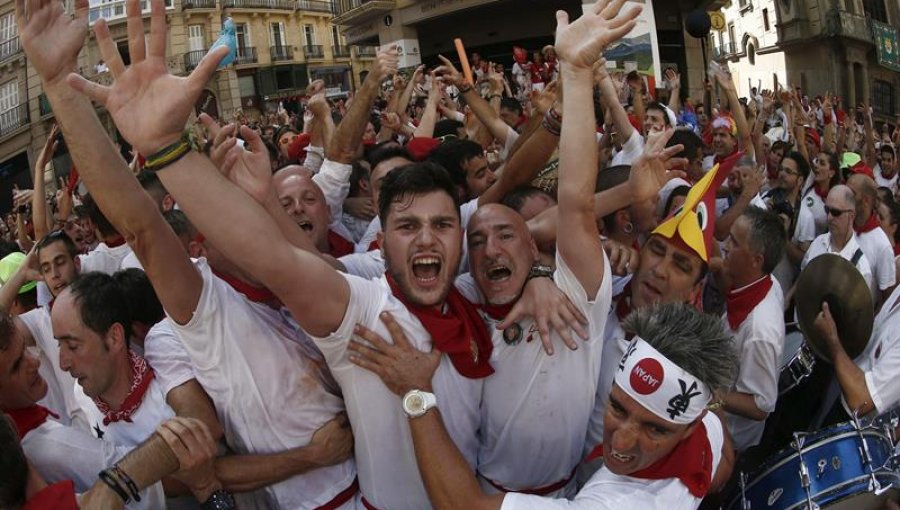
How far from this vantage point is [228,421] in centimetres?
246

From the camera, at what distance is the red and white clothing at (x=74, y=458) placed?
2377 millimetres

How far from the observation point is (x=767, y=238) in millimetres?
3730

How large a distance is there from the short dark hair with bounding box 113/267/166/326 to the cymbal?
316 cm

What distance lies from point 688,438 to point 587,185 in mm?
917

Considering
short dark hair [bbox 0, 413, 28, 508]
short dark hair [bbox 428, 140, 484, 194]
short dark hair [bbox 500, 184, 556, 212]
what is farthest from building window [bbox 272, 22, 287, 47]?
short dark hair [bbox 0, 413, 28, 508]

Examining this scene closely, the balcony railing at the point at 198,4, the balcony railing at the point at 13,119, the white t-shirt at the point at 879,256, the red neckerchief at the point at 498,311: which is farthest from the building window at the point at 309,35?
the red neckerchief at the point at 498,311

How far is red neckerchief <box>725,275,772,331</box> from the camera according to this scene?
3.55m

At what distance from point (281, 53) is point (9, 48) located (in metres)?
16.9

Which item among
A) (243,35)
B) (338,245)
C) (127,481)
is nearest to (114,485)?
(127,481)

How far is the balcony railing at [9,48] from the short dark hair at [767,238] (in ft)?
132

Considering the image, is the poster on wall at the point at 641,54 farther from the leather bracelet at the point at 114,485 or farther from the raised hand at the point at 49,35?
the leather bracelet at the point at 114,485

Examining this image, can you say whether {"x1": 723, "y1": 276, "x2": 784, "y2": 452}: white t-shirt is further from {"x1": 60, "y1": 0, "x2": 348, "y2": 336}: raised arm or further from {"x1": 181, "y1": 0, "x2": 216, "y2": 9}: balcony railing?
{"x1": 181, "y1": 0, "x2": 216, "y2": 9}: balcony railing

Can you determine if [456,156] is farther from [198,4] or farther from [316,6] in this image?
[316,6]

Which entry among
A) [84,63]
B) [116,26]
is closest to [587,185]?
[84,63]
